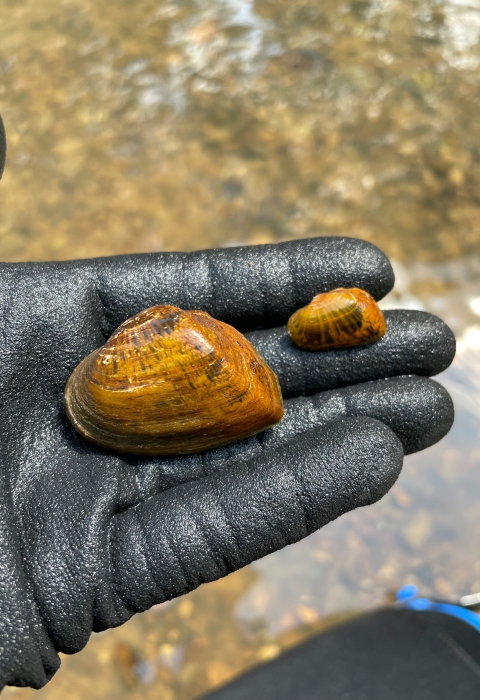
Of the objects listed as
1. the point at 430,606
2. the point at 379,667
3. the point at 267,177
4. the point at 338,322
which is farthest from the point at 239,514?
the point at 267,177

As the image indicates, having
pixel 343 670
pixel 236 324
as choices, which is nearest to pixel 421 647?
pixel 343 670

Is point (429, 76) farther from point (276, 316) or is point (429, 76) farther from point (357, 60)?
point (276, 316)

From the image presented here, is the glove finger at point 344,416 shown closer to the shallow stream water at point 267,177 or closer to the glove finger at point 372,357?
the glove finger at point 372,357

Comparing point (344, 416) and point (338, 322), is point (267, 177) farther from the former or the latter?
point (344, 416)

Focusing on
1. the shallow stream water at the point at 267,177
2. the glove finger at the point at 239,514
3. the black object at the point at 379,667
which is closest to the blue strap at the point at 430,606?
the shallow stream water at the point at 267,177

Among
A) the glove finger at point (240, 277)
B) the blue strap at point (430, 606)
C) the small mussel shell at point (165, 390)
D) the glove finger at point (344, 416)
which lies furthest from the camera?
the blue strap at point (430, 606)

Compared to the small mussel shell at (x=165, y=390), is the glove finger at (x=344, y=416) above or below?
below
